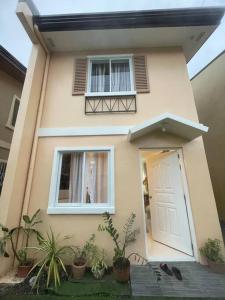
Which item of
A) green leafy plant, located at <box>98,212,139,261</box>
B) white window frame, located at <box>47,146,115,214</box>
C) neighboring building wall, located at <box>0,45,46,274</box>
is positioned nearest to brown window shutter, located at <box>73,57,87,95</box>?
neighboring building wall, located at <box>0,45,46,274</box>

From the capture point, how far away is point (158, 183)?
4.69 metres

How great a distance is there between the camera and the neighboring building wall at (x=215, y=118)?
6.64 m

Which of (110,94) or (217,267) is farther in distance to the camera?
(110,94)

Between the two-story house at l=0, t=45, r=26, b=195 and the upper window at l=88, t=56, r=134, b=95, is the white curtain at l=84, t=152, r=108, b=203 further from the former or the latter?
the two-story house at l=0, t=45, r=26, b=195

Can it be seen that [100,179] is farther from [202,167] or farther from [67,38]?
[67,38]

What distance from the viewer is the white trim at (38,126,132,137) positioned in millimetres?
4422

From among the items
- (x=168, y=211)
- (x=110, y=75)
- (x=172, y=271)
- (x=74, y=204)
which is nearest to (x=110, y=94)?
(x=110, y=75)

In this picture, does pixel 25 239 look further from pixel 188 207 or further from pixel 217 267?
pixel 217 267

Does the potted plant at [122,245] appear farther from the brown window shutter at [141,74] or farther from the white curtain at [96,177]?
the brown window shutter at [141,74]

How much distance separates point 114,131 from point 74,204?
2141mm

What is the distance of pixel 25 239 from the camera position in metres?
3.71

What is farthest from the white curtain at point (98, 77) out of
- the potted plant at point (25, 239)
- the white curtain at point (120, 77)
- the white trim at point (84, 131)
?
the potted plant at point (25, 239)

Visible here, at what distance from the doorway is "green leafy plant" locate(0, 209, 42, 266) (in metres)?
2.70

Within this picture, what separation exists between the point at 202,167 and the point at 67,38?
5.40m
